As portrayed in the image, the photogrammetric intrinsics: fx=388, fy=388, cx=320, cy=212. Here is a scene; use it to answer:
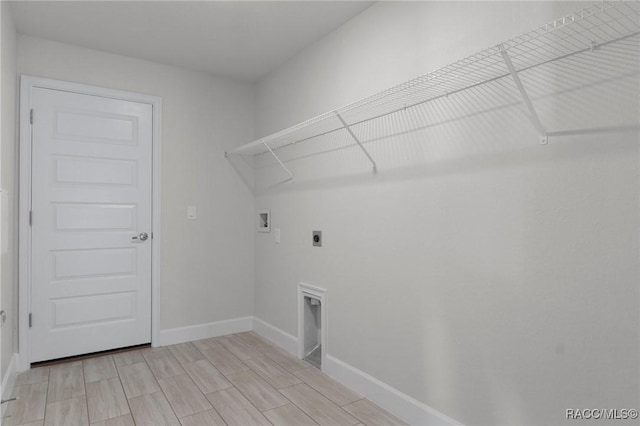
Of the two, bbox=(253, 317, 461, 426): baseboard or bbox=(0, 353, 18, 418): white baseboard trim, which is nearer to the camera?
bbox=(253, 317, 461, 426): baseboard

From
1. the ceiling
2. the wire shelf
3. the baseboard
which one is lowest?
the baseboard

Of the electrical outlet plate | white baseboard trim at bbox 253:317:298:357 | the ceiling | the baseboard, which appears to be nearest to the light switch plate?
the electrical outlet plate

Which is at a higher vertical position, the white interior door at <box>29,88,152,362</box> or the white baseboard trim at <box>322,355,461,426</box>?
the white interior door at <box>29,88,152,362</box>

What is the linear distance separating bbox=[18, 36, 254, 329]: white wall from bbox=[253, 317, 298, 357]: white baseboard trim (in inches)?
7.7

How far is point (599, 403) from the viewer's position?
1.35 m

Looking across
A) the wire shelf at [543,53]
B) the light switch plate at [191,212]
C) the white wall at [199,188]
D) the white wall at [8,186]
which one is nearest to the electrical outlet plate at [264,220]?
the white wall at [199,188]

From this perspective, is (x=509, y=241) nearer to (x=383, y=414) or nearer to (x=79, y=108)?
(x=383, y=414)

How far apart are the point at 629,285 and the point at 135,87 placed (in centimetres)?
343

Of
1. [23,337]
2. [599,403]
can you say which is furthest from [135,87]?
[599,403]

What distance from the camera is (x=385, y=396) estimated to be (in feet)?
7.23

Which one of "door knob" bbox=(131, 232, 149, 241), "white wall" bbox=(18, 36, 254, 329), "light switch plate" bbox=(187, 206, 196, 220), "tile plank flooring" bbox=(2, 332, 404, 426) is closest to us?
"tile plank flooring" bbox=(2, 332, 404, 426)

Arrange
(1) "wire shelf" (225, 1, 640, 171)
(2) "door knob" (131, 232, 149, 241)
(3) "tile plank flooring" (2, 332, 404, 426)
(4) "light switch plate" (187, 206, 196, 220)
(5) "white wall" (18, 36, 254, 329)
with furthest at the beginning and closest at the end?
(4) "light switch plate" (187, 206, 196, 220), (5) "white wall" (18, 36, 254, 329), (2) "door knob" (131, 232, 149, 241), (3) "tile plank flooring" (2, 332, 404, 426), (1) "wire shelf" (225, 1, 640, 171)

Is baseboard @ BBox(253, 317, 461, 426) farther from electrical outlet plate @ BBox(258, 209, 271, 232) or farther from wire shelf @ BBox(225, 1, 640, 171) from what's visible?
wire shelf @ BBox(225, 1, 640, 171)

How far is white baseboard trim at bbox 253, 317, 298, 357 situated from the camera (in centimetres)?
307
